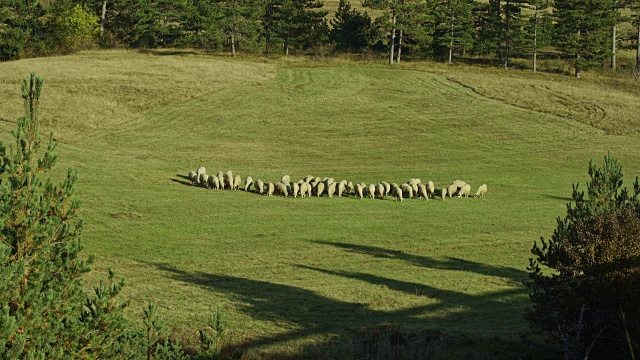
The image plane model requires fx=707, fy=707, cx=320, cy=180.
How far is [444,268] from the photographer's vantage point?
2583 centimetres

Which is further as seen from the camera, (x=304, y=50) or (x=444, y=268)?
(x=304, y=50)

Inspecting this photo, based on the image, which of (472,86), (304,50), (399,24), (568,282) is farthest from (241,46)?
(568,282)

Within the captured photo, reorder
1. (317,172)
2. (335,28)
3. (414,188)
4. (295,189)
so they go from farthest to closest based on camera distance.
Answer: (335,28) → (317,172) → (414,188) → (295,189)

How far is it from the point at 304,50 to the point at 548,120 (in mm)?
45718

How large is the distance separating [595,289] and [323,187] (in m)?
24.8

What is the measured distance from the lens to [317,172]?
45625 mm

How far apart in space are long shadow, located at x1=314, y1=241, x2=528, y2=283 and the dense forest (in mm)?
59440

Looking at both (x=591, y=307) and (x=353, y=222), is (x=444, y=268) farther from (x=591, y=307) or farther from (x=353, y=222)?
(x=591, y=307)

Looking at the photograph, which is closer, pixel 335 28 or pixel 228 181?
pixel 228 181

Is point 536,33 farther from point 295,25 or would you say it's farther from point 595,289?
point 595,289

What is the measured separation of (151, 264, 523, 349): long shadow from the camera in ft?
63.3

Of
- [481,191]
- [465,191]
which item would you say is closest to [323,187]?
[465,191]

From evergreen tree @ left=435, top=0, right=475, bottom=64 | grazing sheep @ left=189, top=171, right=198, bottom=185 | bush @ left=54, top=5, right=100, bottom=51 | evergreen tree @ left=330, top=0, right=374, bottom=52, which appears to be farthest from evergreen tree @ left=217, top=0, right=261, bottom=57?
grazing sheep @ left=189, top=171, right=198, bottom=185

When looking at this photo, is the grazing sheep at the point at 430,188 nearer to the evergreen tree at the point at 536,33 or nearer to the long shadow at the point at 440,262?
the long shadow at the point at 440,262
